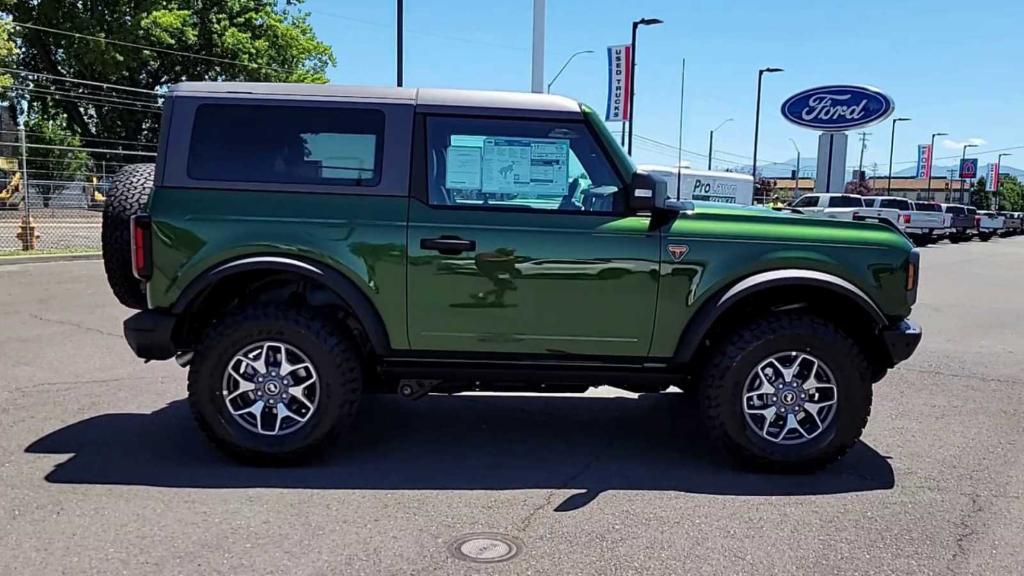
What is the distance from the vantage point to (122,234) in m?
4.47

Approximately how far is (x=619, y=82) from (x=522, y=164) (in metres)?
22.1

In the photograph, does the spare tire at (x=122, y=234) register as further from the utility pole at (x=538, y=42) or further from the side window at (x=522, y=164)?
the utility pole at (x=538, y=42)

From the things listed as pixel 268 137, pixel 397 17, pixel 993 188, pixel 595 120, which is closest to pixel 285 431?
pixel 268 137

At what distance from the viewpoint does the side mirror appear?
13.9 feet

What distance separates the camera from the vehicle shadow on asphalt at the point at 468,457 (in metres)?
4.25

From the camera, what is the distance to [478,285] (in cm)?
430

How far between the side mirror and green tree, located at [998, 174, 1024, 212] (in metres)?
105

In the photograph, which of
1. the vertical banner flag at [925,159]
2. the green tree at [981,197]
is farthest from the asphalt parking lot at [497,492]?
the green tree at [981,197]

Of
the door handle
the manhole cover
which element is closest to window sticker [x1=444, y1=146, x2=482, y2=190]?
the door handle

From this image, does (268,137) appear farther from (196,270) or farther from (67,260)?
(67,260)

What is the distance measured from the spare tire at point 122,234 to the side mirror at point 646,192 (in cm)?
273

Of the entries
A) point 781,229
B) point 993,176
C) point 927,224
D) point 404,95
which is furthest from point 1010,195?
point 404,95

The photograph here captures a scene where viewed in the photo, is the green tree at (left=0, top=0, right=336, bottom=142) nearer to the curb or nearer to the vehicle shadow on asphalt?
the curb

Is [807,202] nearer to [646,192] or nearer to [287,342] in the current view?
[646,192]
